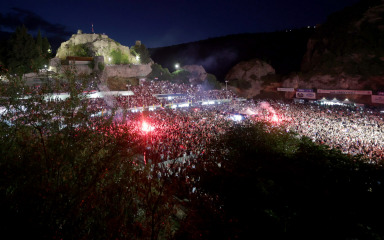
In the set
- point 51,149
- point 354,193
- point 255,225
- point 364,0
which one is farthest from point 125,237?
point 364,0

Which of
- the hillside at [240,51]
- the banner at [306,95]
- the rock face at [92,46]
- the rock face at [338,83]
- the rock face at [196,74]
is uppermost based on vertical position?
the hillside at [240,51]

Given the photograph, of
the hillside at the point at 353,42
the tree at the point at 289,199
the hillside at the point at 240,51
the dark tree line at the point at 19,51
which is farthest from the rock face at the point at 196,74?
the tree at the point at 289,199

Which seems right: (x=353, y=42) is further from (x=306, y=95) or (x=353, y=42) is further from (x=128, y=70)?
(x=128, y=70)

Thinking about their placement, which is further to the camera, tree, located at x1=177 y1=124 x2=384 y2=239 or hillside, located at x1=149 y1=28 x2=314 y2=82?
hillside, located at x1=149 y1=28 x2=314 y2=82

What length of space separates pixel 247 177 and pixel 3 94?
821cm

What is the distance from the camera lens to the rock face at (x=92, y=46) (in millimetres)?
36906

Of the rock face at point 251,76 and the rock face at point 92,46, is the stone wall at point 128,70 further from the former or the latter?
the rock face at point 251,76

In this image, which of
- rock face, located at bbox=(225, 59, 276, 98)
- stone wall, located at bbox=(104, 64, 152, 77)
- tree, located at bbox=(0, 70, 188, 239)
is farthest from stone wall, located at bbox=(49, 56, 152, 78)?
tree, located at bbox=(0, 70, 188, 239)

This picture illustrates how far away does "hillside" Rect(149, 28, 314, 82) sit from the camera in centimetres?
8406

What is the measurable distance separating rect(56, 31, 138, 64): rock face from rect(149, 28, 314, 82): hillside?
35.6 m

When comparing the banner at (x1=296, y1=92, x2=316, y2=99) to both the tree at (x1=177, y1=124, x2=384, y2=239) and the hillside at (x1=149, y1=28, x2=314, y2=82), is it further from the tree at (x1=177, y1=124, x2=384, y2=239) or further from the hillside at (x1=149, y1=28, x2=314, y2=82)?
the hillside at (x1=149, y1=28, x2=314, y2=82)

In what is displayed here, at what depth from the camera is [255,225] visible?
19.9 feet

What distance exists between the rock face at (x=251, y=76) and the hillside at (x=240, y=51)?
27.5 meters

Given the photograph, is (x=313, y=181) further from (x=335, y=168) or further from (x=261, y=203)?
(x=261, y=203)
